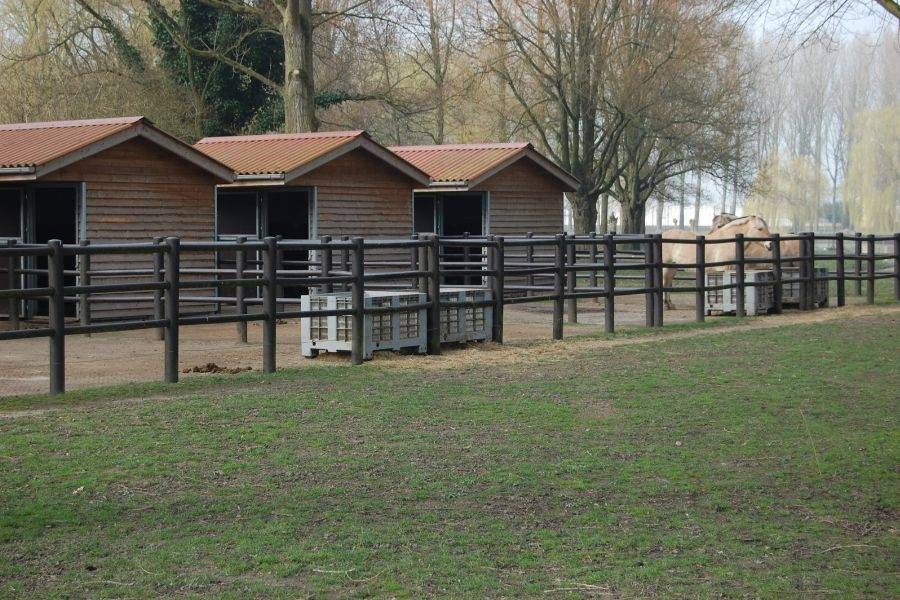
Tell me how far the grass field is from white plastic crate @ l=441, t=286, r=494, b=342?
250 centimetres

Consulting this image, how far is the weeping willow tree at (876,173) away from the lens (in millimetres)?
85750

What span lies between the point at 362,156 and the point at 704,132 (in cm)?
2294

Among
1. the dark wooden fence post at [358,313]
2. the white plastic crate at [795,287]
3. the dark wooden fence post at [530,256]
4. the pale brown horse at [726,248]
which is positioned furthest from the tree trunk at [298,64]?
the dark wooden fence post at [358,313]

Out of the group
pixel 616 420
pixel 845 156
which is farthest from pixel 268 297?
pixel 845 156

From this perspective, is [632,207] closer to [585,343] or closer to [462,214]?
[462,214]

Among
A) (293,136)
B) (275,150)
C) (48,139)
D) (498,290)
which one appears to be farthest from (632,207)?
(498,290)

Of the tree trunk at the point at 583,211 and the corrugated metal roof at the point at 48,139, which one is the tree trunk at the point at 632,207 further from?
the corrugated metal roof at the point at 48,139

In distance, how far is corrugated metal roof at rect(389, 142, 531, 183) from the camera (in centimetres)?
2378

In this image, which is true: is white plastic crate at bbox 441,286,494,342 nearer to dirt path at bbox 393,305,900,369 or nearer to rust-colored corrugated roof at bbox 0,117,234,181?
dirt path at bbox 393,305,900,369

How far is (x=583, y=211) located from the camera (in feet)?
124

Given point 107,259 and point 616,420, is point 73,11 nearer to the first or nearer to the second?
point 107,259

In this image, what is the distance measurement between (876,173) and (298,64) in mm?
70806

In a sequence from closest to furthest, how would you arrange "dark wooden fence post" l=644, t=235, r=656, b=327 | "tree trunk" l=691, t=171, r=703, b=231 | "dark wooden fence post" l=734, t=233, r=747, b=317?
"dark wooden fence post" l=644, t=235, r=656, b=327 < "dark wooden fence post" l=734, t=233, r=747, b=317 < "tree trunk" l=691, t=171, r=703, b=231

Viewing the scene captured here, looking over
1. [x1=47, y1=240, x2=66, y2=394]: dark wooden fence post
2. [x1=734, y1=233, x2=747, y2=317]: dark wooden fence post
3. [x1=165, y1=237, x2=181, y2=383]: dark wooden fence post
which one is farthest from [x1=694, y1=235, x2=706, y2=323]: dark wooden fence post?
[x1=47, y1=240, x2=66, y2=394]: dark wooden fence post
